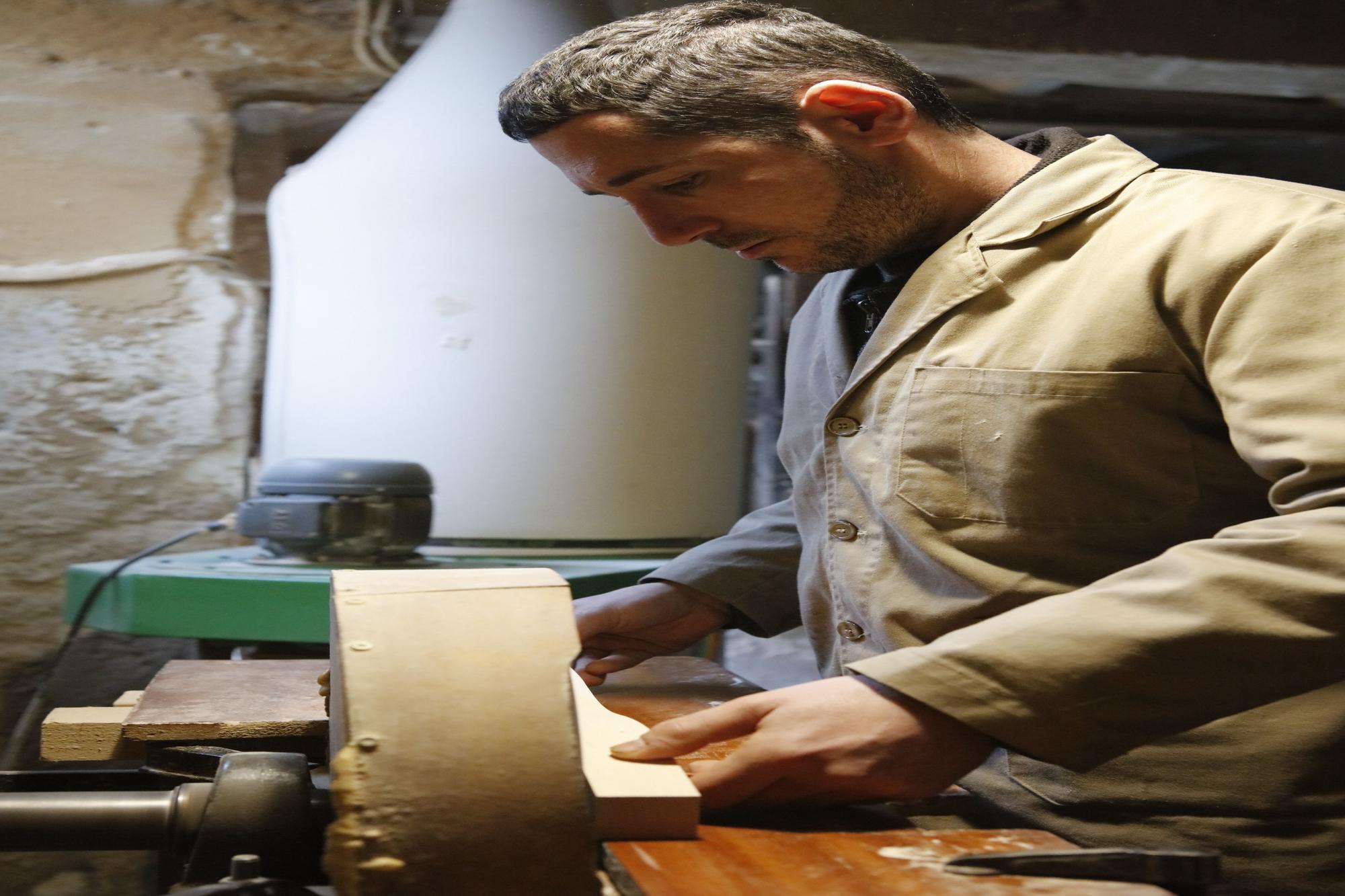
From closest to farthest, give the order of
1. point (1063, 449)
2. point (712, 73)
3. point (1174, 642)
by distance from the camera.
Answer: point (1174, 642), point (1063, 449), point (712, 73)

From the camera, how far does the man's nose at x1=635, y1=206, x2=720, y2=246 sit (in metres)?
1.02

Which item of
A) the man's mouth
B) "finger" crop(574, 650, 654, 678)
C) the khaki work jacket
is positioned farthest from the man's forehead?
"finger" crop(574, 650, 654, 678)

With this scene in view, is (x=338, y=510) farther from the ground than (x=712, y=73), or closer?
closer

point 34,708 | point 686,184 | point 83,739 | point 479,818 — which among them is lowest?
point 34,708

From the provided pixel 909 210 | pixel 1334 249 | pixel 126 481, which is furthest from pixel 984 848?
pixel 126 481

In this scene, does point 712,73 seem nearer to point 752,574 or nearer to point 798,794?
point 752,574

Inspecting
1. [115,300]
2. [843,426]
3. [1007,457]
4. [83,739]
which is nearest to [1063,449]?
[1007,457]

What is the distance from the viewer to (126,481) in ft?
6.42

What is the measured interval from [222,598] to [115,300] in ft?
2.79

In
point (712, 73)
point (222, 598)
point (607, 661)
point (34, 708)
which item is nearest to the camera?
point (712, 73)

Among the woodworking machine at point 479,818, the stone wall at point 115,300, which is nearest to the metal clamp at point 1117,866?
the woodworking machine at point 479,818

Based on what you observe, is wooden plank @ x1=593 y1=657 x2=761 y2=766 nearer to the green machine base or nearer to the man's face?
the green machine base

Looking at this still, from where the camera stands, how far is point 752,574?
1.16m

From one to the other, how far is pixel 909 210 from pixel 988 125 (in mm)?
1435
